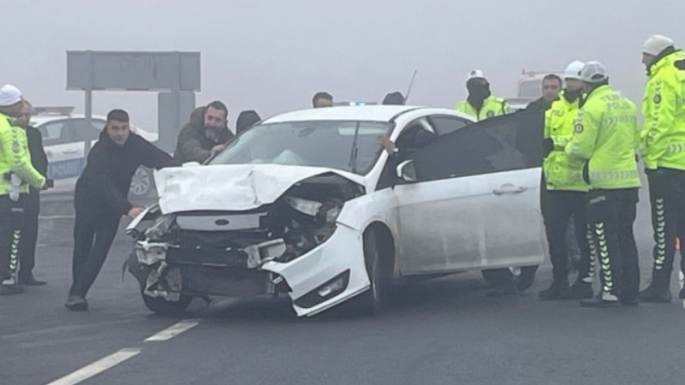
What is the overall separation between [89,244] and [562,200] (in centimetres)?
368

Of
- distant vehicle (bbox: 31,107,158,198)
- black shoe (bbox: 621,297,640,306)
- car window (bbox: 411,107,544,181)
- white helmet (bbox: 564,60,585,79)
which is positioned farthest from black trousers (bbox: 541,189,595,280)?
distant vehicle (bbox: 31,107,158,198)

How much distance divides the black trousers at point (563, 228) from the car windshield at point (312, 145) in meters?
1.42

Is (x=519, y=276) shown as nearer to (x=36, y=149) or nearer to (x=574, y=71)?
(x=574, y=71)

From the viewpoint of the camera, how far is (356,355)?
862 centimetres

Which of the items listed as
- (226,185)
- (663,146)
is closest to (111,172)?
(226,185)

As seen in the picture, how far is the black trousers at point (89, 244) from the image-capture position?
11258 millimetres

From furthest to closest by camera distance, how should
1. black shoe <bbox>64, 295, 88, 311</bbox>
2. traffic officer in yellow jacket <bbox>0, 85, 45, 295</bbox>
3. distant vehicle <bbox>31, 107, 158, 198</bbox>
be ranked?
distant vehicle <bbox>31, 107, 158, 198</bbox> → traffic officer in yellow jacket <bbox>0, 85, 45, 295</bbox> → black shoe <bbox>64, 295, 88, 311</bbox>

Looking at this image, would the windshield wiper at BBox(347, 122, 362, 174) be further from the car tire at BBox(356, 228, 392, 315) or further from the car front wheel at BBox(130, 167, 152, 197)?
the car front wheel at BBox(130, 167, 152, 197)

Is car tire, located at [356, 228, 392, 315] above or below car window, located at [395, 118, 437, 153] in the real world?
below

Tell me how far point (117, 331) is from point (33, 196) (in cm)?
374

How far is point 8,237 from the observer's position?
12930 mm

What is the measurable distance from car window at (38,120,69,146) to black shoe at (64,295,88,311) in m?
13.3

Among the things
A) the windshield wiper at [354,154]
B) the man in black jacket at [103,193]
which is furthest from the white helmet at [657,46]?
the man in black jacket at [103,193]

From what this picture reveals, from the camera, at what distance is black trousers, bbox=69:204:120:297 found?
1126 centimetres
